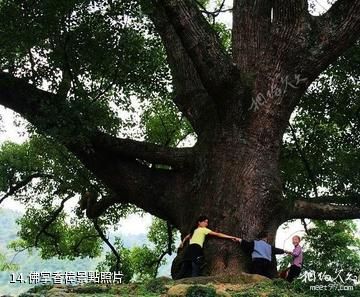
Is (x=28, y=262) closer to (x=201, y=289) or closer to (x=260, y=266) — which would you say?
(x=260, y=266)

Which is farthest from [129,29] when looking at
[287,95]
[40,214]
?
[40,214]

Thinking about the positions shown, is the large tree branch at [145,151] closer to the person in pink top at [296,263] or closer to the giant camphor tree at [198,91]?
the giant camphor tree at [198,91]

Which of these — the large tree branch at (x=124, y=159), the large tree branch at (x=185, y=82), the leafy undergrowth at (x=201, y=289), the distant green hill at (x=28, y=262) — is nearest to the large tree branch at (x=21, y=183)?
the large tree branch at (x=124, y=159)

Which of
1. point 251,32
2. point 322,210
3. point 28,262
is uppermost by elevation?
point 251,32

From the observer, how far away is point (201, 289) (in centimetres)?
530

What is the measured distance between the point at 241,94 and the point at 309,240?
179 inches

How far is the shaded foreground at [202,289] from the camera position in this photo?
5.41 m

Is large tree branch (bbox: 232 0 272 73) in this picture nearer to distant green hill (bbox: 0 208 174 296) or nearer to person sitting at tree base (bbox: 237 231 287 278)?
person sitting at tree base (bbox: 237 231 287 278)

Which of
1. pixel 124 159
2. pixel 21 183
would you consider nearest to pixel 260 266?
pixel 124 159

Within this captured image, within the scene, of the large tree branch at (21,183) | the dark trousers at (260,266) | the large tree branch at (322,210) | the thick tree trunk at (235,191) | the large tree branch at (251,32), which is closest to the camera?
the dark trousers at (260,266)

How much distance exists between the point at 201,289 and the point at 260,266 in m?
2.61

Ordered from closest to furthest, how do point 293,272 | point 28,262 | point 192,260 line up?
point 192,260 → point 293,272 → point 28,262

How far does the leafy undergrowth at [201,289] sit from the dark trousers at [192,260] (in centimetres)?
91

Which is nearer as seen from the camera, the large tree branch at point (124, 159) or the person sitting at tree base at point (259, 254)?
the person sitting at tree base at point (259, 254)
